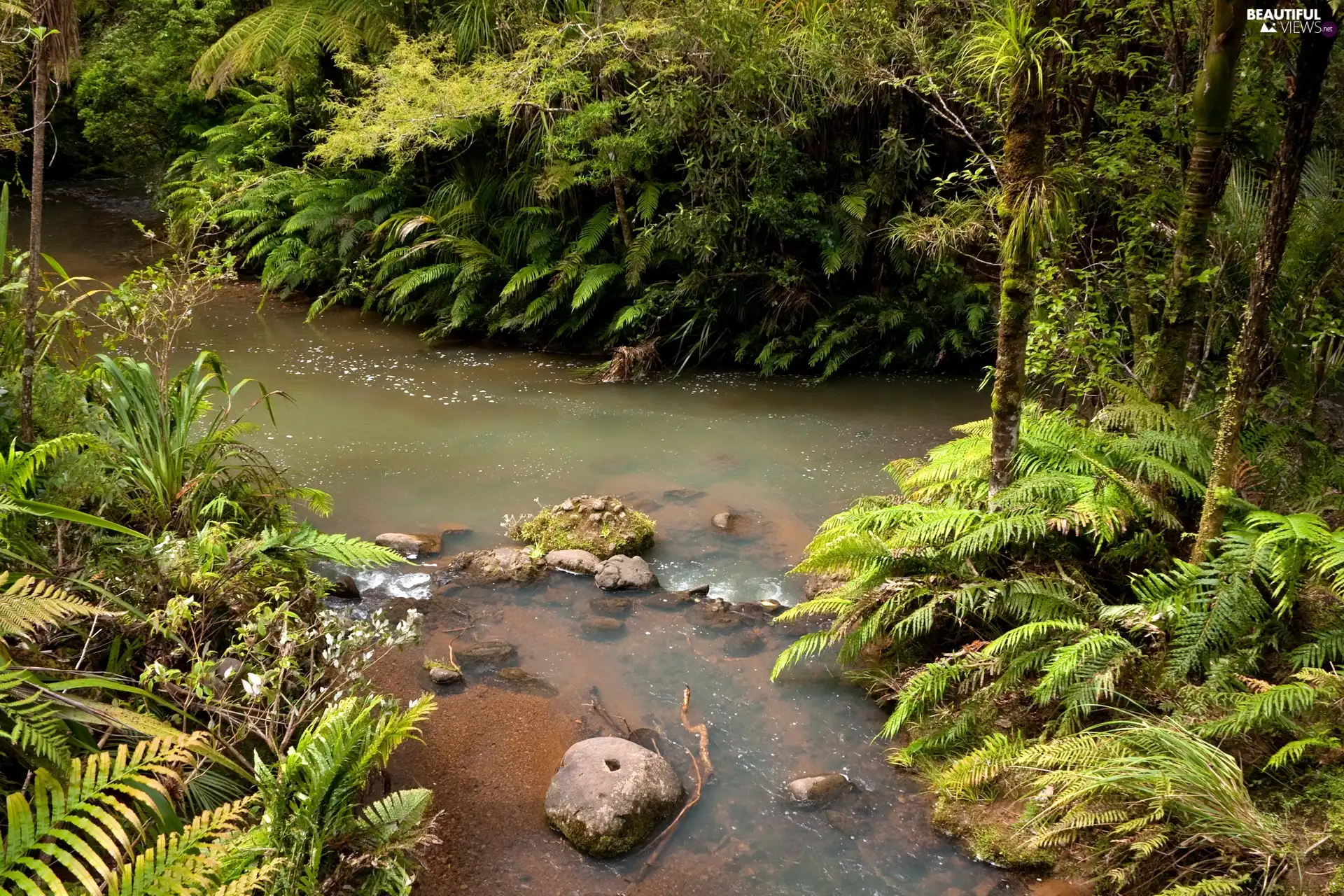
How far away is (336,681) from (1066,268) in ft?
16.1

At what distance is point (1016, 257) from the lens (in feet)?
13.5

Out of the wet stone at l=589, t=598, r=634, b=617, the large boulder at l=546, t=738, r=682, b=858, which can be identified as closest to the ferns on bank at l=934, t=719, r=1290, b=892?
the large boulder at l=546, t=738, r=682, b=858

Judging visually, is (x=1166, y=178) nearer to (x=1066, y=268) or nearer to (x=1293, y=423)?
(x=1066, y=268)

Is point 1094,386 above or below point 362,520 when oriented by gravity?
above

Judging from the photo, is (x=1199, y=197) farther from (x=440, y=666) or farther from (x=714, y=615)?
(x=440, y=666)

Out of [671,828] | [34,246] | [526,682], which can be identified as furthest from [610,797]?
[34,246]

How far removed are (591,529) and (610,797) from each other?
2588mm

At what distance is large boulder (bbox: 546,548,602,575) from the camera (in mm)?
5695

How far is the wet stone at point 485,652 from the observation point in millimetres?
4719

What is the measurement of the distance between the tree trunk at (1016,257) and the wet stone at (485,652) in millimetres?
2750

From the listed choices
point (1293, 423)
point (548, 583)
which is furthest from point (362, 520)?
point (1293, 423)

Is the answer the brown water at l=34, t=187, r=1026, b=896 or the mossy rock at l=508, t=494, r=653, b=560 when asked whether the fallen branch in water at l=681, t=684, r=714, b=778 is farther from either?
the mossy rock at l=508, t=494, r=653, b=560

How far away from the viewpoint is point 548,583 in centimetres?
559

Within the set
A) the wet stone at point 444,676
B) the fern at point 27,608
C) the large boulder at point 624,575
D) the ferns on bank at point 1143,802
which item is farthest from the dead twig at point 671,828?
the fern at point 27,608
